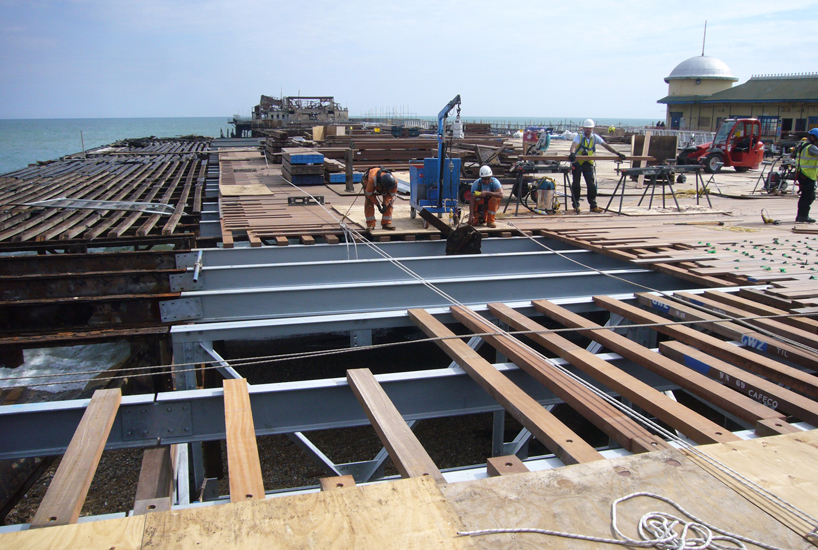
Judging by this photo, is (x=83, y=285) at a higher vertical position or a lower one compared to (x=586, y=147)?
lower

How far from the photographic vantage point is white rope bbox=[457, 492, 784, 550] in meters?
2.09

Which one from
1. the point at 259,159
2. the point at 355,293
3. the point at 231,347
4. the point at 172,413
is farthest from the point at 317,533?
the point at 259,159

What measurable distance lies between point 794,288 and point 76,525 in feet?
21.4

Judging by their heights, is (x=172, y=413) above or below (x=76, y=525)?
below

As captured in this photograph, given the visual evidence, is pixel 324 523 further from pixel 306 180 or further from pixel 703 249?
pixel 306 180

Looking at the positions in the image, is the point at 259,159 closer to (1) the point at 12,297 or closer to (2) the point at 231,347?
(2) the point at 231,347

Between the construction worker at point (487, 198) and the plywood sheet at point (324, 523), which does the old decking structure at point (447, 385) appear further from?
the construction worker at point (487, 198)

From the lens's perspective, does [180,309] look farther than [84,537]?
Result: Yes

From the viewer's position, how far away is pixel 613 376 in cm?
365

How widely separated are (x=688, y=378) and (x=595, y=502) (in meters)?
→ 1.74

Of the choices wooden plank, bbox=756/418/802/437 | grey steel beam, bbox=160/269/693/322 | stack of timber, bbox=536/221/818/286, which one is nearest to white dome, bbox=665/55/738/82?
stack of timber, bbox=536/221/818/286

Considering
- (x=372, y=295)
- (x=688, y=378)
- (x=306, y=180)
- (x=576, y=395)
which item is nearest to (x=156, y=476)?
(x=576, y=395)

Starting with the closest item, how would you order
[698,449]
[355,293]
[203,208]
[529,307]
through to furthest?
[698,449] < [529,307] < [355,293] < [203,208]

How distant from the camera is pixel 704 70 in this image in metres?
53.7
